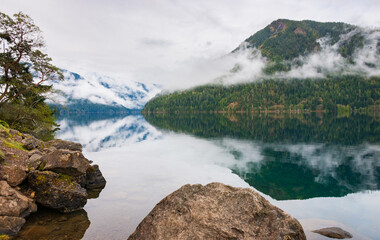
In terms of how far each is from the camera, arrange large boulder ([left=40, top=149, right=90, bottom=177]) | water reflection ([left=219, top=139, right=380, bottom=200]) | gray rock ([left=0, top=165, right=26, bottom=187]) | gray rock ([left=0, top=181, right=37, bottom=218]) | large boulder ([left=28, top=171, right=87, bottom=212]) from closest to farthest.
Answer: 1. gray rock ([left=0, top=181, right=37, bottom=218])
2. gray rock ([left=0, top=165, right=26, bottom=187])
3. large boulder ([left=28, top=171, right=87, bottom=212])
4. large boulder ([left=40, top=149, right=90, bottom=177])
5. water reflection ([left=219, top=139, right=380, bottom=200])

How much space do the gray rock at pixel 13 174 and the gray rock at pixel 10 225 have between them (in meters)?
3.76

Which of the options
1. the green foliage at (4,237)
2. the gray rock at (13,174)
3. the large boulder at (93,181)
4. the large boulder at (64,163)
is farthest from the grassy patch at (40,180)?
the large boulder at (93,181)

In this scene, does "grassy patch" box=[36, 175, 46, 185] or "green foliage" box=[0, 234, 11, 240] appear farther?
"grassy patch" box=[36, 175, 46, 185]

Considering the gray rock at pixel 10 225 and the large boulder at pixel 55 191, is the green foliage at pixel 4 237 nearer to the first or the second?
the gray rock at pixel 10 225

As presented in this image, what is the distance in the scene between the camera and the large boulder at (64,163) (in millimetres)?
19828

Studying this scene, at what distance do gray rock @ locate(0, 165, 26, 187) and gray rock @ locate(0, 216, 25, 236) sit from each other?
376cm

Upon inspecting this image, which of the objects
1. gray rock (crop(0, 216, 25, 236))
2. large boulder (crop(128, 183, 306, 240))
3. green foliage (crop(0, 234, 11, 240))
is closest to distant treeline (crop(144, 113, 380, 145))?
large boulder (crop(128, 183, 306, 240))

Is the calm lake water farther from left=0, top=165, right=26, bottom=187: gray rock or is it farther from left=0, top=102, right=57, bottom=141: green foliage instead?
left=0, top=102, right=57, bottom=141: green foliage

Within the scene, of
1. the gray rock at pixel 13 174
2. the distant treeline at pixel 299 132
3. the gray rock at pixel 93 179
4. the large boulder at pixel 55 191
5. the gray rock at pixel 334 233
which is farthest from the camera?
the distant treeline at pixel 299 132

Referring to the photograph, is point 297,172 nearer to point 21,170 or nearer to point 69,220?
point 69,220

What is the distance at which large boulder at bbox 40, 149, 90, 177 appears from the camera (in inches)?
781

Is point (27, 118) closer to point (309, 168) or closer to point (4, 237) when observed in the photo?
point (4, 237)

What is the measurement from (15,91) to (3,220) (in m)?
31.3

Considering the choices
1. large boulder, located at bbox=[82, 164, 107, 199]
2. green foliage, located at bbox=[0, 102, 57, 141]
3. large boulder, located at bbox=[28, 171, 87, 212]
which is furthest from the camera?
green foliage, located at bbox=[0, 102, 57, 141]
